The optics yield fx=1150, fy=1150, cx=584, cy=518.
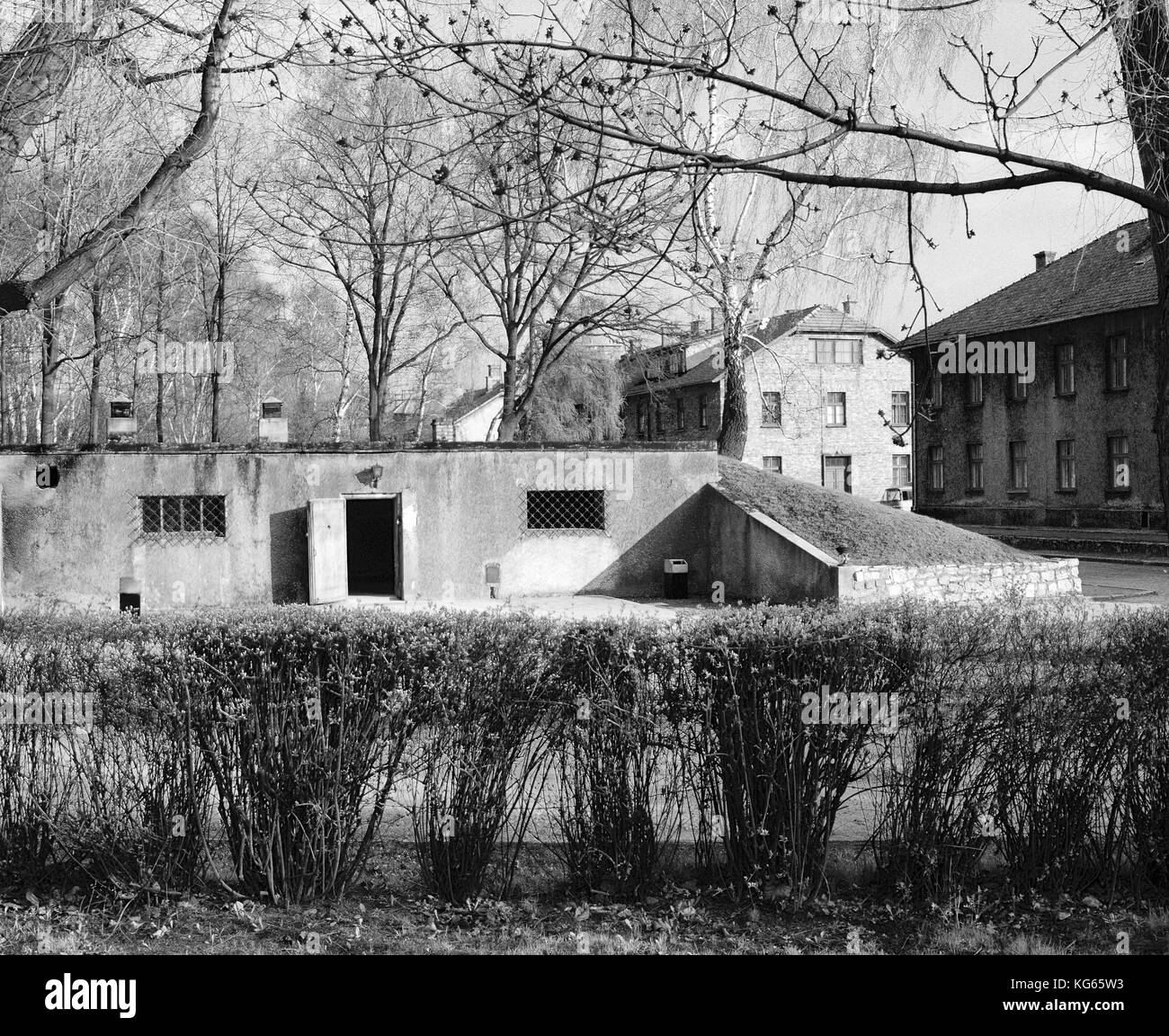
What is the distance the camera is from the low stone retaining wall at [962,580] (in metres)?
18.9

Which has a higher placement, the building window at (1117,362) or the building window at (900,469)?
the building window at (1117,362)

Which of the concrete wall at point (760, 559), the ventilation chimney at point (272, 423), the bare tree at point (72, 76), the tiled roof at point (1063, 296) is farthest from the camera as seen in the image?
the tiled roof at point (1063, 296)

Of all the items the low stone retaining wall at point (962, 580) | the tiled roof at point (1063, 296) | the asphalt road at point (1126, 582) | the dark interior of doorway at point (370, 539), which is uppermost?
the tiled roof at point (1063, 296)

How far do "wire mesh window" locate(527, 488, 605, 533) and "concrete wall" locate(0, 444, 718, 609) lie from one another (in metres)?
0.16

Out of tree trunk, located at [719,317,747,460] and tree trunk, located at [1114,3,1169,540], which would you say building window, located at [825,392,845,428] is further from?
tree trunk, located at [1114,3,1169,540]

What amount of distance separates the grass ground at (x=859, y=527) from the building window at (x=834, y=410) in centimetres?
3594

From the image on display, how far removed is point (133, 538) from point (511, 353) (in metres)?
14.7

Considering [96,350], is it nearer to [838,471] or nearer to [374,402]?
[374,402]

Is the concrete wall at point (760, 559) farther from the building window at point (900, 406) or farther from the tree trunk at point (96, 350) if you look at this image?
the building window at point (900, 406)

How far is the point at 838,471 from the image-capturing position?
196 feet

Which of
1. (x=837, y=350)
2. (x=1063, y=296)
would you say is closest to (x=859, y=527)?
(x=1063, y=296)

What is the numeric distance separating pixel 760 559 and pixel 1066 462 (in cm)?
Answer: 2432

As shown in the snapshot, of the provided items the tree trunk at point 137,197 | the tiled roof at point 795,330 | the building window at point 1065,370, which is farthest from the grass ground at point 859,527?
the tiled roof at point 795,330

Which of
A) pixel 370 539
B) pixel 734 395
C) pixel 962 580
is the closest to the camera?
pixel 962 580
